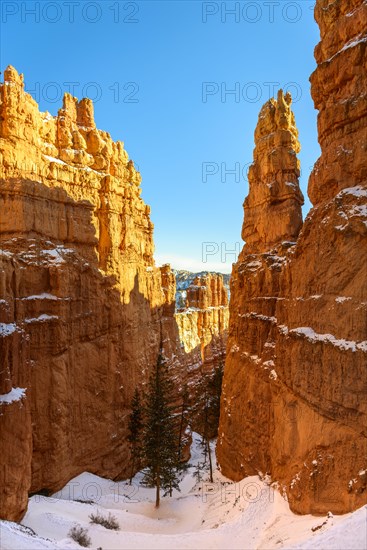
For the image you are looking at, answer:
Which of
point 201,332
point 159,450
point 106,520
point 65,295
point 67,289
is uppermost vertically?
point 67,289

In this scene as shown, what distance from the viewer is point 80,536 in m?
15.2

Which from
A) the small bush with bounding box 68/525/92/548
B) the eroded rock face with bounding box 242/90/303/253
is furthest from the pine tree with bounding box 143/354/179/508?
the eroded rock face with bounding box 242/90/303/253

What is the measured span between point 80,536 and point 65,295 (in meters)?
14.6

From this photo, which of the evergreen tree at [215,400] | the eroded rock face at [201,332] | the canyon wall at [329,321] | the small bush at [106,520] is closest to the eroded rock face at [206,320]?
the eroded rock face at [201,332]

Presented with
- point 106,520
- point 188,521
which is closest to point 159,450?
point 188,521

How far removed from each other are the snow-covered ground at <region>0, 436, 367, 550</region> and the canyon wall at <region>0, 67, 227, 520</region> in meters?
1.78

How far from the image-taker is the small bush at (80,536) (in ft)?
48.5

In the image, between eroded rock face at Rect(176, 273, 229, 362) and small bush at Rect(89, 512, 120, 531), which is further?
eroded rock face at Rect(176, 273, 229, 362)

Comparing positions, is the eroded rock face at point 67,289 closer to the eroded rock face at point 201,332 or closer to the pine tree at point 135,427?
the pine tree at point 135,427

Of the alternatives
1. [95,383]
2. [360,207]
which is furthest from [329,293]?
[95,383]

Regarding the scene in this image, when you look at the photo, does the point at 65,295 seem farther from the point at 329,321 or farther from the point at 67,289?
the point at 329,321

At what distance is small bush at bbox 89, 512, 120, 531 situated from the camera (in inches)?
725

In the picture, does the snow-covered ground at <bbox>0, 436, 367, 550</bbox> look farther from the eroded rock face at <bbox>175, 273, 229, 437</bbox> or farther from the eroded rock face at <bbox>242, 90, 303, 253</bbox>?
the eroded rock face at <bbox>175, 273, 229, 437</bbox>

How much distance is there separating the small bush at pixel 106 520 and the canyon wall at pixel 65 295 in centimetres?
366
